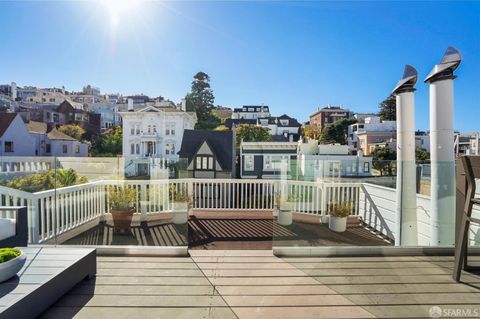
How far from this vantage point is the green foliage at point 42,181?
2678 millimetres

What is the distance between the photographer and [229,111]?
4897 cm

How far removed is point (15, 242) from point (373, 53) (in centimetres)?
545

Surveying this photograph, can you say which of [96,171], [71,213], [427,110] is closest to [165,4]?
[96,171]

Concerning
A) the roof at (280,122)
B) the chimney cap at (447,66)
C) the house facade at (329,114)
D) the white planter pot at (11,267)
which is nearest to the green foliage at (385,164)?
the chimney cap at (447,66)

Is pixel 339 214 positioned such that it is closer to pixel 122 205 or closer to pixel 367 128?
pixel 122 205

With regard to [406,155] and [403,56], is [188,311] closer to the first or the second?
[406,155]

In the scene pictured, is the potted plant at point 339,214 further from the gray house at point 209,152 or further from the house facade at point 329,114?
the house facade at point 329,114

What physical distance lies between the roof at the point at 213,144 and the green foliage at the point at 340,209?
1333 cm

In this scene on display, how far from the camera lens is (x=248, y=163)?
16.9 meters

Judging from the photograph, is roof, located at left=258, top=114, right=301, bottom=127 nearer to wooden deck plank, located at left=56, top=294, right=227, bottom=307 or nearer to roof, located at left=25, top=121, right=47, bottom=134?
roof, located at left=25, top=121, right=47, bottom=134

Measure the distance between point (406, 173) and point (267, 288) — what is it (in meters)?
2.04

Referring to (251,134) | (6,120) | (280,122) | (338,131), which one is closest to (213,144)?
(251,134)

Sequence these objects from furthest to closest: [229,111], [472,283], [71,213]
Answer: [229,111] < [71,213] < [472,283]

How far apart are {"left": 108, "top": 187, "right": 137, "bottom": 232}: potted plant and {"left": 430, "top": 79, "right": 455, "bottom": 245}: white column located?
126 inches
